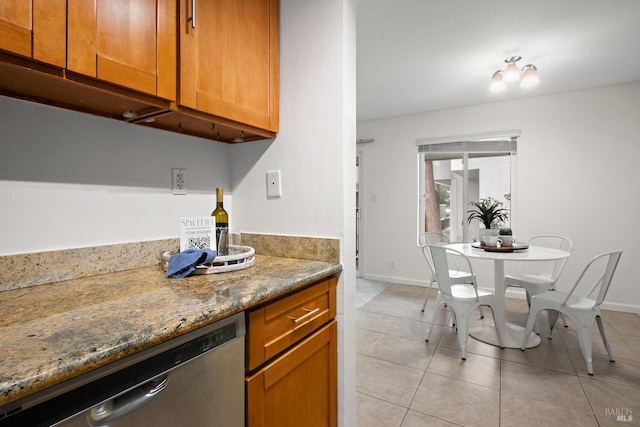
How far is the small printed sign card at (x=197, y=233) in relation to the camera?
3.87 feet

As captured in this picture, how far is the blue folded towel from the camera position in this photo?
103 cm

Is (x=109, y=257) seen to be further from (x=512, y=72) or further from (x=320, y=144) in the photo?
(x=512, y=72)

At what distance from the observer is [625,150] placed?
122 inches

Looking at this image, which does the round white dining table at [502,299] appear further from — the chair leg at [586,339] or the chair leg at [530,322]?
the chair leg at [586,339]

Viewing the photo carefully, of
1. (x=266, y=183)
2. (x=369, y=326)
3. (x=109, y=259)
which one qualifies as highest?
(x=266, y=183)

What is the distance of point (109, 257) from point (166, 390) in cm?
67

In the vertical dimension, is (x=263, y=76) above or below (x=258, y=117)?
above

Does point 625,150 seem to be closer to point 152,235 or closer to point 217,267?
point 217,267

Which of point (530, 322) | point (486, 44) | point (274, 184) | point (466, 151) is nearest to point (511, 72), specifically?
point (486, 44)

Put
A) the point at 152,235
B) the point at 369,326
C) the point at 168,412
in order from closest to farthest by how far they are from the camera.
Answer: the point at 168,412 < the point at 152,235 < the point at 369,326

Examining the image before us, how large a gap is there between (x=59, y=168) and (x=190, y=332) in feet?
2.55

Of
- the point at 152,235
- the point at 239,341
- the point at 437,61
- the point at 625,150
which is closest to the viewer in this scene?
the point at 239,341

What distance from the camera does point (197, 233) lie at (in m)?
1.22

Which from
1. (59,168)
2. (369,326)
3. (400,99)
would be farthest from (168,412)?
(400,99)
